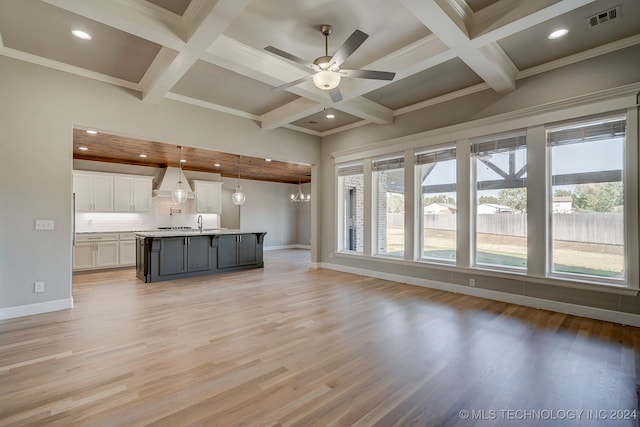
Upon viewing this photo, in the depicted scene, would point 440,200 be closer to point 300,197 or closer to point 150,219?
point 300,197

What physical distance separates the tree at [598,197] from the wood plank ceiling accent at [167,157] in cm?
632

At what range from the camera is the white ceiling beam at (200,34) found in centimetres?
266

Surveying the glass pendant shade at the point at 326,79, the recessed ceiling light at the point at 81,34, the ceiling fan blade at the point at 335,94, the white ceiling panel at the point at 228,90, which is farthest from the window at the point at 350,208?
the recessed ceiling light at the point at 81,34

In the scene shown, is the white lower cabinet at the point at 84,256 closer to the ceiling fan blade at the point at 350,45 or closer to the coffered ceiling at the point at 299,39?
the coffered ceiling at the point at 299,39

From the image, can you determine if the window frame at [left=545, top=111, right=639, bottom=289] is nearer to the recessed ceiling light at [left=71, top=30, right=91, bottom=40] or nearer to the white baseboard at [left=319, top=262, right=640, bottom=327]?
the white baseboard at [left=319, top=262, right=640, bottom=327]

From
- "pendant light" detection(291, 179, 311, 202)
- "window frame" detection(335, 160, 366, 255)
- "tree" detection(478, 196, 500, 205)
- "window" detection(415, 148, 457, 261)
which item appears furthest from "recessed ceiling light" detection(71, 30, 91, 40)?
"pendant light" detection(291, 179, 311, 202)

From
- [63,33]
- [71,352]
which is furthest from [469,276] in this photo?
[63,33]

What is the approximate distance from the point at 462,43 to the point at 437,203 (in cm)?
280

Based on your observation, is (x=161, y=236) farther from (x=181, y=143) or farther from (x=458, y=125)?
(x=458, y=125)

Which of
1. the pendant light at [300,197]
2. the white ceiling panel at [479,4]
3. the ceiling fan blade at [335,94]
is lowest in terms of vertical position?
the pendant light at [300,197]

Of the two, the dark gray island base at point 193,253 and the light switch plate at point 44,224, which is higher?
the light switch plate at point 44,224

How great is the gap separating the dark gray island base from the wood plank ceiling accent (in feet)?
6.24

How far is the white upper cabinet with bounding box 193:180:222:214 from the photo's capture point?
9.30 meters

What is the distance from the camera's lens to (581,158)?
12.8 feet
